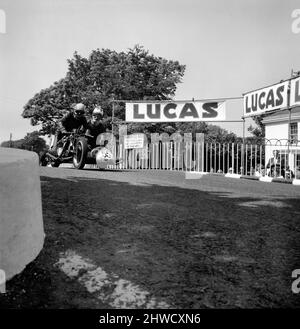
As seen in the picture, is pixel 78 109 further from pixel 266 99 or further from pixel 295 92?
pixel 295 92

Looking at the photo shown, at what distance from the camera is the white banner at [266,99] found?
11.7 metres

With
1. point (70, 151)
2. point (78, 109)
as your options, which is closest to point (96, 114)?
point (78, 109)

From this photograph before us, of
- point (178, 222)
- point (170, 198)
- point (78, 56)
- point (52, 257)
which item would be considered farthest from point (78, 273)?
point (78, 56)

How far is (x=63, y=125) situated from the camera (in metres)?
11.4

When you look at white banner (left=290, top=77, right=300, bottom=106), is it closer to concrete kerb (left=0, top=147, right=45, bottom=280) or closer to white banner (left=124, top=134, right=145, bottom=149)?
white banner (left=124, top=134, right=145, bottom=149)

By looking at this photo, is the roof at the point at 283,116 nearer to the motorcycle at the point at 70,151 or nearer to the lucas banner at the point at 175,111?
the lucas banner at the point at 175,111

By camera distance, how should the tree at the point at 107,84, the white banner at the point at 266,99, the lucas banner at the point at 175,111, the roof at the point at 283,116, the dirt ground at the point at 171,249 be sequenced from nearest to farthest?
the dirt ground at the point at 171,249, the white banner at the point at 266,99, the lucas banner at the point at 175,111, the tree at the point at 107,84, the roof at the point at 283,116

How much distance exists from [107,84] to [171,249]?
26601mm

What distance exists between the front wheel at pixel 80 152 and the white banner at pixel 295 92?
6.57m

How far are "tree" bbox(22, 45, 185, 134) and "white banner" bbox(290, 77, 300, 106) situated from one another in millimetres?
16854

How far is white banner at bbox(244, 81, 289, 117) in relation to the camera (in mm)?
11680

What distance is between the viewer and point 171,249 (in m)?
3.66

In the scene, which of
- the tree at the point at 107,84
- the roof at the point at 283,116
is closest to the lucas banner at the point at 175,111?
the tree at the point at 107,84
